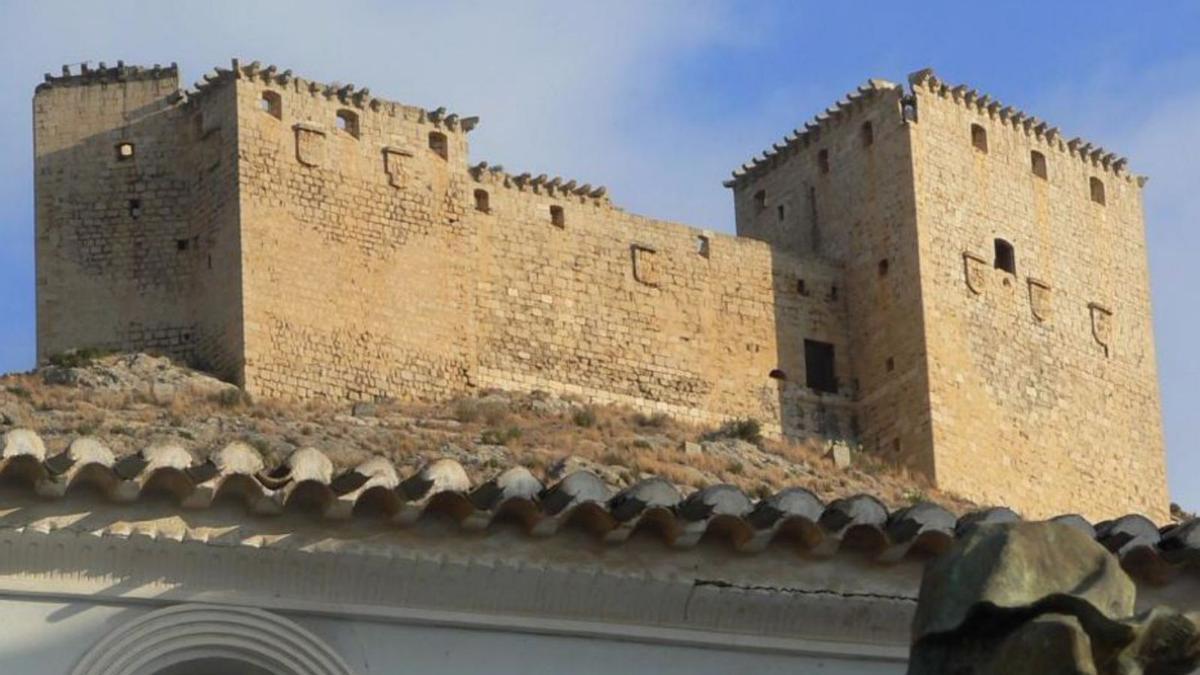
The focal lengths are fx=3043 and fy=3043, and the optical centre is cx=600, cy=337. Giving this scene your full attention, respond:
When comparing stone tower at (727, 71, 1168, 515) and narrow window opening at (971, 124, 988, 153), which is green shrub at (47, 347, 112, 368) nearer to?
stone tower at (727, 71, 1168, 515)

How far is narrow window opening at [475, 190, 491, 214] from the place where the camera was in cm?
4638

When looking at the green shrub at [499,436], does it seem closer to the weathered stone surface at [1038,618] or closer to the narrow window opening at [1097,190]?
the narrow window opening at [1097,190]

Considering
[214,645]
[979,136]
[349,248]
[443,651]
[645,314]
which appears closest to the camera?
[214,645]

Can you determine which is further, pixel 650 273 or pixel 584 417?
A: pixel 650 273

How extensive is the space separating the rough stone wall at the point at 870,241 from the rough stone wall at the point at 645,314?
0.42 metres

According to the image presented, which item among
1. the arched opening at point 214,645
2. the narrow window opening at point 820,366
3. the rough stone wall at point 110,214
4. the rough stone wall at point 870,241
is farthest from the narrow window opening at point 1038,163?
the arched opening at point 214,645

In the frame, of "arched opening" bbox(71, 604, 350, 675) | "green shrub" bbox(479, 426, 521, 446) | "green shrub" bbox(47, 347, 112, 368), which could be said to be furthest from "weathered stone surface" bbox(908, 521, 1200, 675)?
"green shrub" bbox(47, 347, 112, 368)

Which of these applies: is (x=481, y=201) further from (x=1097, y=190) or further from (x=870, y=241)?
(x=1097, y=190)

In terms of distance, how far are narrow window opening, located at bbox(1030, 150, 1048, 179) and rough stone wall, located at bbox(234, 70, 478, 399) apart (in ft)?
35.0

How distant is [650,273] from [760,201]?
5.29m

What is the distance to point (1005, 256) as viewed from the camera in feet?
164

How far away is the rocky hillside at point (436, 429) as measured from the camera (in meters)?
40.1

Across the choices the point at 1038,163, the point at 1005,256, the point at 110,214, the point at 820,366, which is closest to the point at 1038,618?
the point at 110,214

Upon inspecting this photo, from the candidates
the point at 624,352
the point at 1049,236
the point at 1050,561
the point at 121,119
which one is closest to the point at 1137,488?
the point at 1049,236
